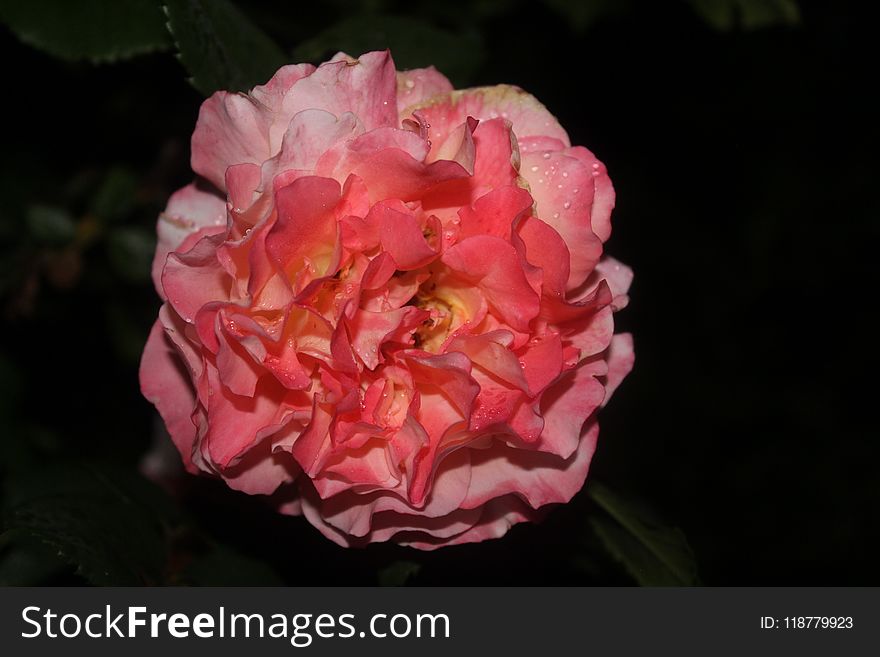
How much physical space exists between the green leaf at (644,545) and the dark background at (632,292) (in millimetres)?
77

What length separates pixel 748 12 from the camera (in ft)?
4.44

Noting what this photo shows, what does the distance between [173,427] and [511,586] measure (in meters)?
0.45

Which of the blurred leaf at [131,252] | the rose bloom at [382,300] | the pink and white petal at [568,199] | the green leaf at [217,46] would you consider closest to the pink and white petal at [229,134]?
the rose bloom at [382,300]

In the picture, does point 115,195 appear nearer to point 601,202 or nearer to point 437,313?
point 437,313

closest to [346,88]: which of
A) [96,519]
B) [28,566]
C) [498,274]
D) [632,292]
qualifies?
[498,274]

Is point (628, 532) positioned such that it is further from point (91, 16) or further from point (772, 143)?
point (772, 143)

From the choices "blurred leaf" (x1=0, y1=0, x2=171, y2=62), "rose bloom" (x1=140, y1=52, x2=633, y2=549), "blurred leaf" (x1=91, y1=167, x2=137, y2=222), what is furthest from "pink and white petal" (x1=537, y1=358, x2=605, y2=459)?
"blurred leaf" (x1=91, y1=167, x2=137, y2=222)

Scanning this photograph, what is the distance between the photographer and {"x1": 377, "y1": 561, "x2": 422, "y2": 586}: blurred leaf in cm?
92

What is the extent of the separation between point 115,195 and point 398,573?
2.62 feet

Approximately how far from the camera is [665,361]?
2588mm

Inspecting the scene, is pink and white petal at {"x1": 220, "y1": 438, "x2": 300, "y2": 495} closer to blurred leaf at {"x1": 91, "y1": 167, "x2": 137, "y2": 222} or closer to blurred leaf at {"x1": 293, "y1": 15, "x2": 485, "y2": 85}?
blurred leaf at {"x1": 293, "y1": 15, "x2": 485, "y2": 85}

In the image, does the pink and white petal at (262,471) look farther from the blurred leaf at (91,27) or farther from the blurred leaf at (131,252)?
the blurred leaf at (131,252)

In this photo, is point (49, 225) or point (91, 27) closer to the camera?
point (91, 27)

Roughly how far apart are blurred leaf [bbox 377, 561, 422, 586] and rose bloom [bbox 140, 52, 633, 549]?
84 millimetres
